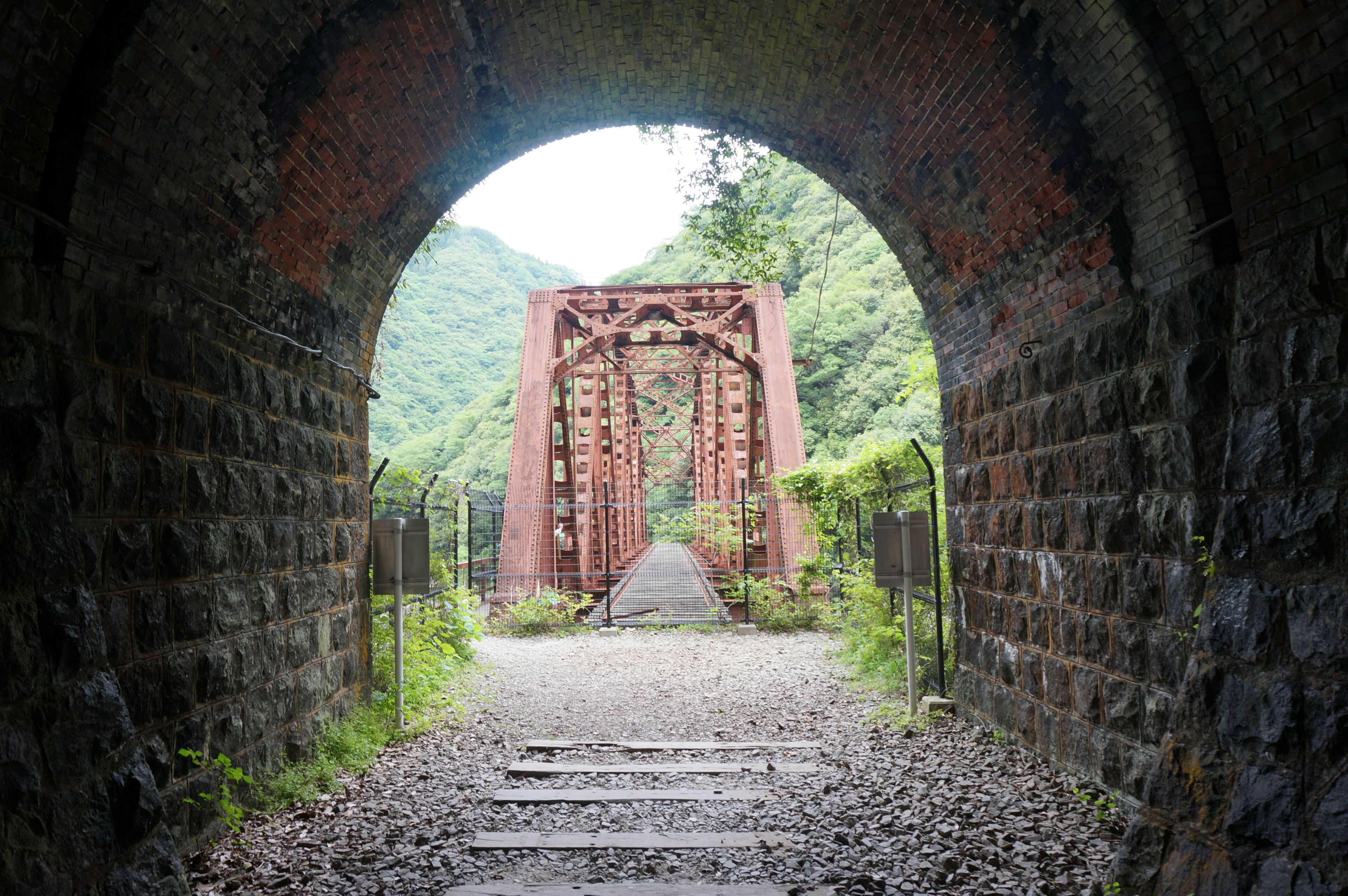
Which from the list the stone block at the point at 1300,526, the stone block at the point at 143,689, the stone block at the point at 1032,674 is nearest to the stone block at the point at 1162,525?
the stone block at the point at 1300,526

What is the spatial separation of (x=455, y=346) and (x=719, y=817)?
58322mm

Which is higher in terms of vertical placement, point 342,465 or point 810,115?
point 810,115

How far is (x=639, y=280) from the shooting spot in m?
47.4

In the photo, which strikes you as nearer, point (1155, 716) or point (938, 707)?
point (1155, 716)

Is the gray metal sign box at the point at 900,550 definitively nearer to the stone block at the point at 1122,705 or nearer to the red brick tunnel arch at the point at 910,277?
the red brick tunnel arch at the point at 910,277

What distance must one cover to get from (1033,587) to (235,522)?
4319mm

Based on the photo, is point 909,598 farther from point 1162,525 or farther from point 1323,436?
point 1323,436

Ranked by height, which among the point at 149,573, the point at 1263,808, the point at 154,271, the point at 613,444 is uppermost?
the point at 613,444

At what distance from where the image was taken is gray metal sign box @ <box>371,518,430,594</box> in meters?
5.98

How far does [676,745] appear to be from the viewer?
5.56 metres

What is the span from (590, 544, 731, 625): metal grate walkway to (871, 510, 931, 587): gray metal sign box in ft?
20.3

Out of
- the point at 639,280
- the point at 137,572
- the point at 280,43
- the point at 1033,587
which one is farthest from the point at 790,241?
the point at 639,280

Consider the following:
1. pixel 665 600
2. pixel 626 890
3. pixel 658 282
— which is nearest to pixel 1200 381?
pixel 626 890

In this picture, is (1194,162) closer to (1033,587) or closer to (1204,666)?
(1204,666)
